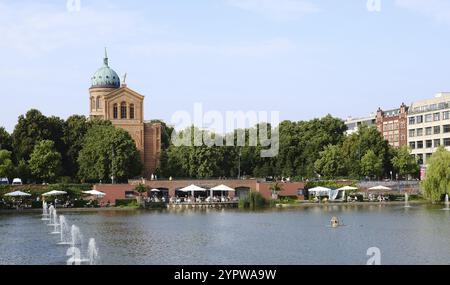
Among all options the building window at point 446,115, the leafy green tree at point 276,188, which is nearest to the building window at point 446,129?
the building window at point 446,115

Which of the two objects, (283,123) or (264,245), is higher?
(283,123)

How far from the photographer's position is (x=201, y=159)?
9806 cm

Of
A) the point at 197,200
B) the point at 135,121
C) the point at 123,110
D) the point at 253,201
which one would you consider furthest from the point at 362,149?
the point at 123,110

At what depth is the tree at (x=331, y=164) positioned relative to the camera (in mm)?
99875

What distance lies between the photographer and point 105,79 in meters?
116

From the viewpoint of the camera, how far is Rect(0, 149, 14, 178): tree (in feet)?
277

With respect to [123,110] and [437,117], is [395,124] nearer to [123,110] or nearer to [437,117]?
[437,117]

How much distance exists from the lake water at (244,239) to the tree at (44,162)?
2557 centimetres

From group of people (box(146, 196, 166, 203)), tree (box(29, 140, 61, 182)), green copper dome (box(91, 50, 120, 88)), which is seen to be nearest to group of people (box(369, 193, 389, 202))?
group of people (box(146, 196, 166, 203))

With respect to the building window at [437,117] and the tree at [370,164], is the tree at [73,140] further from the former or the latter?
the building window at [437,117]

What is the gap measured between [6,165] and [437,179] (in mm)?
46127
